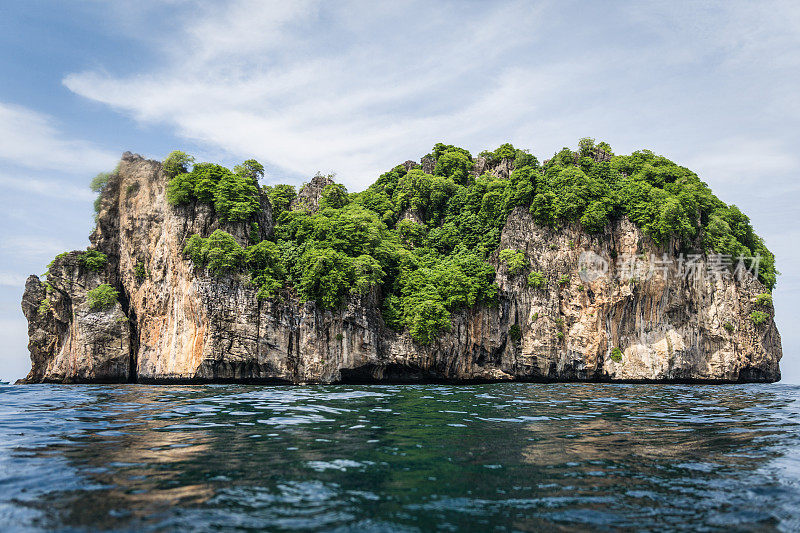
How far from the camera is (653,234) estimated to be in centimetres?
4169

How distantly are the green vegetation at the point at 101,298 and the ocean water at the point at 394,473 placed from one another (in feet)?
89.0

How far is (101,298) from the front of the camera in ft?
120

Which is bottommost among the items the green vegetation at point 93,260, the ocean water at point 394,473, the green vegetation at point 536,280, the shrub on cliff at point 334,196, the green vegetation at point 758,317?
the ocean water at point 394,473

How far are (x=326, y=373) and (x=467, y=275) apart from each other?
1554cm

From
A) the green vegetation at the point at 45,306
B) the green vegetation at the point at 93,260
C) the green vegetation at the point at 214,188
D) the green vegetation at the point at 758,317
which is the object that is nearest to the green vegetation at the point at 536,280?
the green vegetation at the point at 758,317

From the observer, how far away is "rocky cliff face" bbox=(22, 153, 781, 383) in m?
34.1

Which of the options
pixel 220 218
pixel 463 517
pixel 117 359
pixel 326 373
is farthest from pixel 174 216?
pixel 463 517

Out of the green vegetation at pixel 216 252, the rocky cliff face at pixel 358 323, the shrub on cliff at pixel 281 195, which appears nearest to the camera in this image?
the green vegetation at pixel 216 252

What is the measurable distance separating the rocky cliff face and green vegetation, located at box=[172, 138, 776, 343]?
1.37 meters

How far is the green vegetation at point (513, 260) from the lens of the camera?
41.3 metres

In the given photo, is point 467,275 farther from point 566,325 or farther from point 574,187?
point 574,187

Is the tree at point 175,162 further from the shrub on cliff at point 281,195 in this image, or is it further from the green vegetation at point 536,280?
the green vegetation at point 536,280

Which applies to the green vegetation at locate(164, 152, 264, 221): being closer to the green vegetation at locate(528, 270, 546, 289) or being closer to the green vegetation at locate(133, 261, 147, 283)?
the green vegetation at locate(133, 261, 147, 283)

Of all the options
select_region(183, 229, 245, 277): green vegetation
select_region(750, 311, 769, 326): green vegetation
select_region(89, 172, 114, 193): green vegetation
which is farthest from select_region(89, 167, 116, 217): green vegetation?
select_region(750, 311, 769, 326): green vegetation
